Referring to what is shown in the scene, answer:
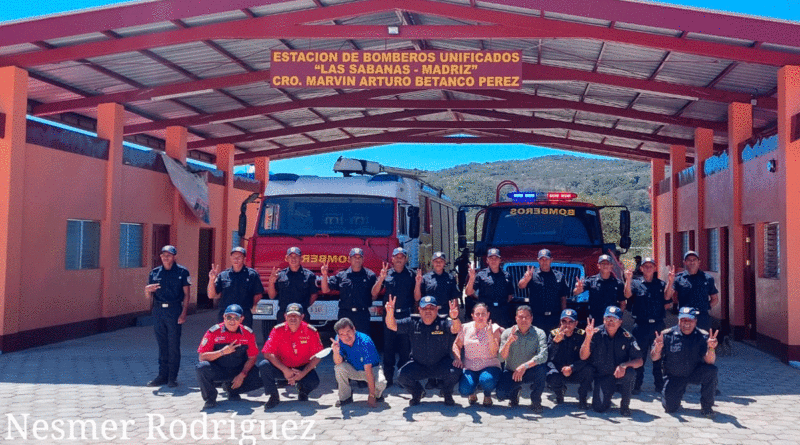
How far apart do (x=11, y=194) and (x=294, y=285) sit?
532 cm

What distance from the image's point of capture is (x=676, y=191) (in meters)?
20.6

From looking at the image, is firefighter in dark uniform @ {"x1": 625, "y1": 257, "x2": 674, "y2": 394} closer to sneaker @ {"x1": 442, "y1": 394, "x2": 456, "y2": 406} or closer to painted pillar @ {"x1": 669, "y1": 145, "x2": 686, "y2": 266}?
sneaker @ {"x1": 442, "y1": 394, "x2": 456, "y2": 406}

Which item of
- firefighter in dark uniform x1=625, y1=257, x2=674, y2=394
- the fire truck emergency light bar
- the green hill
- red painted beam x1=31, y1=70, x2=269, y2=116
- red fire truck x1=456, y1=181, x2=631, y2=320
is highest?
the green hill

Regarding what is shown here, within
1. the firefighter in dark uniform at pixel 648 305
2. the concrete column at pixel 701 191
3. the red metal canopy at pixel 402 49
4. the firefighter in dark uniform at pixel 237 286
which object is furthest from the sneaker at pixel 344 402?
the concrete column at pixel 701 191

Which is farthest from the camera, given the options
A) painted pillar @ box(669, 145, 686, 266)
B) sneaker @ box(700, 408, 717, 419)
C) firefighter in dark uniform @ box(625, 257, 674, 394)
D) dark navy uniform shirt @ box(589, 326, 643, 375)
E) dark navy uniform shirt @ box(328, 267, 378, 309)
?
painted pillar @ box(669, 145, 686, 266)

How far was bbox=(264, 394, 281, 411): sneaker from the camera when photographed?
7.94 metres

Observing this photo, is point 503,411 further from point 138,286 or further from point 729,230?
point 138,286

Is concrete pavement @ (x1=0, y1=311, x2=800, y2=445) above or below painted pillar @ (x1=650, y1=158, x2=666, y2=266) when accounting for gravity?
below

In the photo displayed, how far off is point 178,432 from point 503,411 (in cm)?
326

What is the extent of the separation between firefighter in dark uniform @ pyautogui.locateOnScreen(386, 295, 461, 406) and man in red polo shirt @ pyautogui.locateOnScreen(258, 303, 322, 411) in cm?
100

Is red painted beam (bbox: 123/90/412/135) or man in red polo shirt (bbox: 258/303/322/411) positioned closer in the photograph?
man in red polo shirt (bbox: 258/303/322/411)

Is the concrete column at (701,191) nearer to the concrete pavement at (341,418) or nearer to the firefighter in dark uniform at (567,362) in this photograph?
the concrete pavement at (341,418)

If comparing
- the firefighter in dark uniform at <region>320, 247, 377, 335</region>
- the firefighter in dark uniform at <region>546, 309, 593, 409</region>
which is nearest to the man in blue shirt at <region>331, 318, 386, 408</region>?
the firefighter in dark uniform at <region>320, 247, 377, 335</region>

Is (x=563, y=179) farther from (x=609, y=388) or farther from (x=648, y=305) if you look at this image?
(x=609, y=388)
